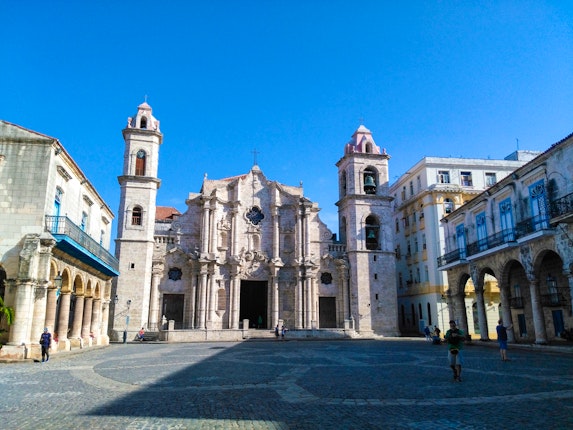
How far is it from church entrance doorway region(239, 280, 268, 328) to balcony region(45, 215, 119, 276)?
1628cm

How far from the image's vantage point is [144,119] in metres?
40.9

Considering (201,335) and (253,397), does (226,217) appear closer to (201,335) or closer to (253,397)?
(201,335)

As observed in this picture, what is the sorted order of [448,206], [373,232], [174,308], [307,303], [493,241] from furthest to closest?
[373,232] → [307,303] → [448,206] → [174,308] → [493,241]

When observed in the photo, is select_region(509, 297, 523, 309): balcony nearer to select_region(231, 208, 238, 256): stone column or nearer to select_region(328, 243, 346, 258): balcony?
select_region(328, 243, 346, 258): balcony

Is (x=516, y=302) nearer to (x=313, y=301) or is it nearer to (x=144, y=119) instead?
(x=313, y=301)

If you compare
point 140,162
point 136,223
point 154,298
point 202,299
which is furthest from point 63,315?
point 140,162

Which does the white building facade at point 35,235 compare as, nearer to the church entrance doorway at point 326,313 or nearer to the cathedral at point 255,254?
the cathedral at point 255,254

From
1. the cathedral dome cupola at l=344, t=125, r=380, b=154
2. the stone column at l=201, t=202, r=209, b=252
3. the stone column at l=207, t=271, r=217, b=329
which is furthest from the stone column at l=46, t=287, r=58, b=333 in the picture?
the cathedral dome cupola at l=344, t=125, r=380, b=154

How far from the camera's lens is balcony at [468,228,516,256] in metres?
24.4

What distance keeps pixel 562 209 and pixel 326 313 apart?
2531 centimetres

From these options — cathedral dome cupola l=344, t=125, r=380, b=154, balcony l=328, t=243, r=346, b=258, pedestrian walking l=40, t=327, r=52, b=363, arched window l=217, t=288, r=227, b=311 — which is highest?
cathedral dome cupola l=344, t=125, r=380, b=154

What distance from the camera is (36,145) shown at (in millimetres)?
20125

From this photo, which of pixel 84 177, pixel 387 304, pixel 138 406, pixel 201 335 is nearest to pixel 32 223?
pixel 84 177

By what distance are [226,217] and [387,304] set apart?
54.2 feet
